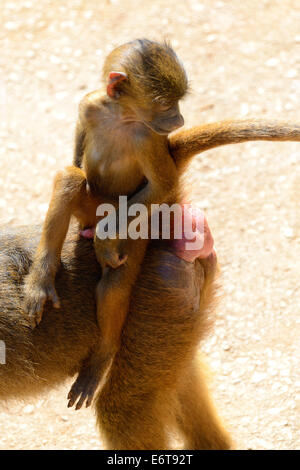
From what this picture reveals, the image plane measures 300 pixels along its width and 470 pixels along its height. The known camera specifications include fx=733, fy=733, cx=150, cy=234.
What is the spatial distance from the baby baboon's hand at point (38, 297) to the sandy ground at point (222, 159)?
1.56 feet

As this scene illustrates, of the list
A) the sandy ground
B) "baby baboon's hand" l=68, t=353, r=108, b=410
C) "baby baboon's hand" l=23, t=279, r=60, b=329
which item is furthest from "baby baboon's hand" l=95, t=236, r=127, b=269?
the sandy ground

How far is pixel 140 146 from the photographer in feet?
8.39

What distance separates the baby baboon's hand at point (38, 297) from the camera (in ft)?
8.56

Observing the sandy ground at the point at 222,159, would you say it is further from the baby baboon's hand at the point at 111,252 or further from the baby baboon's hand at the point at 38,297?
the baby baboon's hand at the point at 111,252

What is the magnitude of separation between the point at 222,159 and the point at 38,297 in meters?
2.53

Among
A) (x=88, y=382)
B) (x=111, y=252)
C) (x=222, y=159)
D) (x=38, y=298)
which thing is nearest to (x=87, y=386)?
(x=88, y=382)

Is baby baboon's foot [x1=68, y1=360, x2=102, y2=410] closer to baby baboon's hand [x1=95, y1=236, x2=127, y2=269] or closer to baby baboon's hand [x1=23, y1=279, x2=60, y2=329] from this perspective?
baby baboon's hand [x1=23, y1=279, x2=60, y2=329]

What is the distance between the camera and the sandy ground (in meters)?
3.68

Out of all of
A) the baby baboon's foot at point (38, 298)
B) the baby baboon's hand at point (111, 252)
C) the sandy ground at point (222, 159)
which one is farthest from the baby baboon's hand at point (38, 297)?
the sandy ground at point (222, 159)

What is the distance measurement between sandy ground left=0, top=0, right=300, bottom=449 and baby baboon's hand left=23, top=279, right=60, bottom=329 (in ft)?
1.56

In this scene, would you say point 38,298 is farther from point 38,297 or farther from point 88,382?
point 88,382

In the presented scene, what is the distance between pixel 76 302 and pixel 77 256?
0.18 meters

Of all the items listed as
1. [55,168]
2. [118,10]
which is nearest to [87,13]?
[118,10]

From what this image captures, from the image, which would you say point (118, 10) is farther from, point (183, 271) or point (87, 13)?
point (183, 271)
